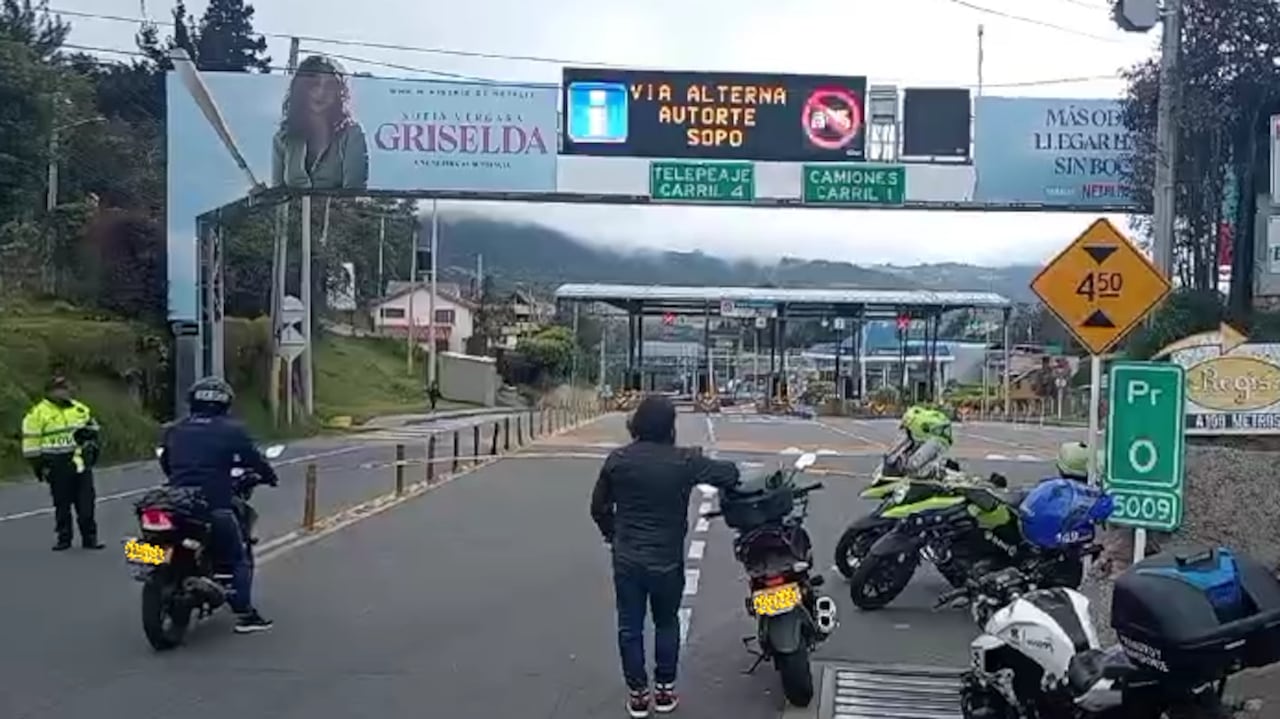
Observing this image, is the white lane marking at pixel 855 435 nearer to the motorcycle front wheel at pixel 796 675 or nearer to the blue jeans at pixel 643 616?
the motorcycle front wheel at pixel 796 675

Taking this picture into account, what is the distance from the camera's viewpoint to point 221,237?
1254 inches

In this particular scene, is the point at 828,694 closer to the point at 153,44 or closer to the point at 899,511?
the point at 899,511

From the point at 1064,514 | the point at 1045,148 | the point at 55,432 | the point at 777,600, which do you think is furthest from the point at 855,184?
the point at 777,600

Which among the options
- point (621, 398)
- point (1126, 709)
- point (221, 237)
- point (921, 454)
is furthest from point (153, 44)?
point (1126, 709)

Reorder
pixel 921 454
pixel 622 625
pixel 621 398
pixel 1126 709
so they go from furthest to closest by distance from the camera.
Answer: pixel 621 398
pixel 921 454
pixel 622 625
pixel 1126 709

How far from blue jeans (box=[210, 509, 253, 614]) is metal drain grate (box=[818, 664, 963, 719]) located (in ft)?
12.8

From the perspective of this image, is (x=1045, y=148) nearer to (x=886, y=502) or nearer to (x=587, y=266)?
(x=886, y=502)

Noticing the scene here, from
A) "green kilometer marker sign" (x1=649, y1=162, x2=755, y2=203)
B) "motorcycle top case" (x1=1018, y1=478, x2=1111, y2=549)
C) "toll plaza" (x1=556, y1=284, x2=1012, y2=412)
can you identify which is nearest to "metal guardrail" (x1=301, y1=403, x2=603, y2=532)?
"green kilometer marker sign" (x1=649, y1=162, x2=755, y2=203)

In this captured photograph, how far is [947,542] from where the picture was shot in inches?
433

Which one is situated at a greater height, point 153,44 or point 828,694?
point 153,44

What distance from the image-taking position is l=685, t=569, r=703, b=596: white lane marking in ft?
40.5

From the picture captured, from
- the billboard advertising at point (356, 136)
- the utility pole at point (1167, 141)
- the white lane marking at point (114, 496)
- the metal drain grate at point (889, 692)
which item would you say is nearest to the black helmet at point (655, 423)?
the metal drain grate at point (889, 692)

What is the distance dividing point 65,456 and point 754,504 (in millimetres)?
8666

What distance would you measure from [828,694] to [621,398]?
68325mm
